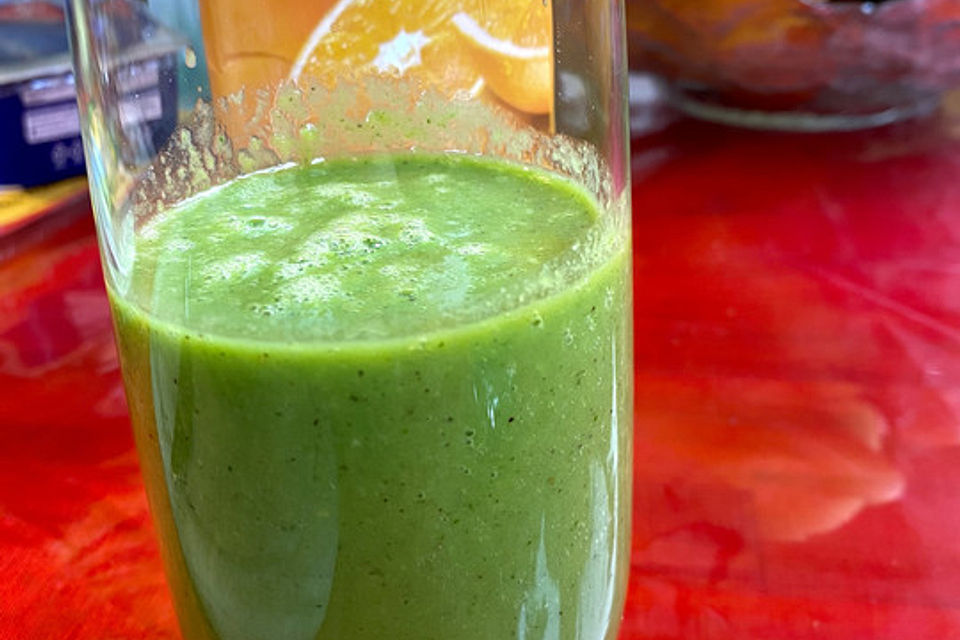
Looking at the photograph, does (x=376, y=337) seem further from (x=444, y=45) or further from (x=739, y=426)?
(x=739, y=426)

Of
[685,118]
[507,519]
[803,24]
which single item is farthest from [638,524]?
[685,118]

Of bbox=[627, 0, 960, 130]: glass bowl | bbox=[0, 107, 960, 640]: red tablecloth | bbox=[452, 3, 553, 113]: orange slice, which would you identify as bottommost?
bbox=[0, 107, 960, 640]: red tablecloth

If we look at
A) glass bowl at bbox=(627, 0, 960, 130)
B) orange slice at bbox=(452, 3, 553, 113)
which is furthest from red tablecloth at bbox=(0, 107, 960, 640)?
orange slice at bbox=(452, 3, 553, 113)

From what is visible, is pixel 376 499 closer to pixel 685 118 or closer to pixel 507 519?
pixel 507 519

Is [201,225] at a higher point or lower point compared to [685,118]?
higher

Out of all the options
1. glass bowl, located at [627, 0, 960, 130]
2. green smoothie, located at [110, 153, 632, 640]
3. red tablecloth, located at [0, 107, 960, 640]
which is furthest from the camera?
glass bowl, located at [627, 0, 960, 130]

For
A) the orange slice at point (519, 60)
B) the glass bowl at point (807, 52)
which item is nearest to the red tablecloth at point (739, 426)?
the glass bowl at point (807, 52)

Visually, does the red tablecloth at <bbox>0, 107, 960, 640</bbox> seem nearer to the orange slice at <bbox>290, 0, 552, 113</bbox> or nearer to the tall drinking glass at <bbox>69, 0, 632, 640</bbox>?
the tall drinking glass at <bbox>69, 0, 632, 640</bbox>
